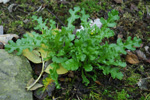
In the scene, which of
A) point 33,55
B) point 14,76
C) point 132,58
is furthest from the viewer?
point 132,58

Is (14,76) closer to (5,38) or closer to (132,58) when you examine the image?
(5,38)

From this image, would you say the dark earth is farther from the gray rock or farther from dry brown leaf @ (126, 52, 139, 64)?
the gray rock

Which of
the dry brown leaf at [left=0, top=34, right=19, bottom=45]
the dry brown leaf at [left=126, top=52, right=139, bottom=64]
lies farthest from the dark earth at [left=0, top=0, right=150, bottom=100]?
the dry brown leaf at [left=0, top=34, right=19, bottom=45]

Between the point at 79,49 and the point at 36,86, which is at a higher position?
the point at 79,49

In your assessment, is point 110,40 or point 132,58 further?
point 110,40

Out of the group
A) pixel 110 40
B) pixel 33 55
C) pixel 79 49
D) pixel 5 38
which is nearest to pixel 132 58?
pixel 110 40

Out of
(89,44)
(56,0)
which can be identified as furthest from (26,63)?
(56,0)

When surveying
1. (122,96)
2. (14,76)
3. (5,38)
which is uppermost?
(5,38)
